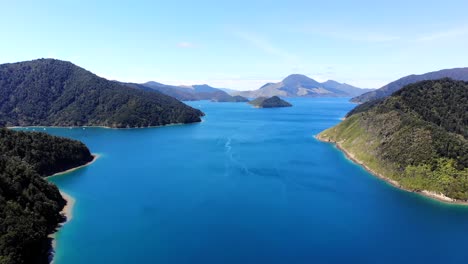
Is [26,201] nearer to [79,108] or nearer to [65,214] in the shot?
[65,214]

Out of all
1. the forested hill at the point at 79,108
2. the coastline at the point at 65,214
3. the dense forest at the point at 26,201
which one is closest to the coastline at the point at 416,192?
the coastline at the point at 65,214

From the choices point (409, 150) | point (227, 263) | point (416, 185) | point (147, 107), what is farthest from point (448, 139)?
point (147, 107)

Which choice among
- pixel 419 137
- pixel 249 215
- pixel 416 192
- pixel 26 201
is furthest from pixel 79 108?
pixel 416 192

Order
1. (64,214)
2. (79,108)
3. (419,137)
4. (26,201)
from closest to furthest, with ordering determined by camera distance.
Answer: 1. (26,201)
2. (64,214)
3. (419,137)
4. (79,108)

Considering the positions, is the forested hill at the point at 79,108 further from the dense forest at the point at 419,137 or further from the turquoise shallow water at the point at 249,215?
the dense forest at the point at 419,137

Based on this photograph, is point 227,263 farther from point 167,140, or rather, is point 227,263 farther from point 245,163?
point 167,140
